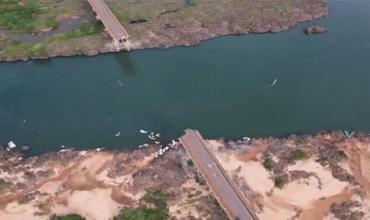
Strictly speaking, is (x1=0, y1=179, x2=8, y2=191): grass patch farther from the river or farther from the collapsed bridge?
the collapsed bridge

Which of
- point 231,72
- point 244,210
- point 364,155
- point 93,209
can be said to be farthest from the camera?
point 231,72

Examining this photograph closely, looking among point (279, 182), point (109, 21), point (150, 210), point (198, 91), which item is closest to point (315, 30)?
point (198, 91)

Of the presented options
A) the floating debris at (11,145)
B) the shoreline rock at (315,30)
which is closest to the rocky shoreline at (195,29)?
the shoreline rock at (315,30)

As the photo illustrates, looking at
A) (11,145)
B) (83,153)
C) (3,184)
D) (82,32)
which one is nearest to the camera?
(3,184)

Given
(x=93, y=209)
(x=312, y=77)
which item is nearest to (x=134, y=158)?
(x=93, y=209)

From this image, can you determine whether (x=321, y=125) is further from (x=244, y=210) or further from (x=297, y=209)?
(x=244, y=210)

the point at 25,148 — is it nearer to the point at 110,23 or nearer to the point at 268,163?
the point at 110,23

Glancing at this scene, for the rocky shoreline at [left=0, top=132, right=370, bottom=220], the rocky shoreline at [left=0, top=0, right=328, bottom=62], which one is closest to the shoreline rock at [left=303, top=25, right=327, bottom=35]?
the rocky shoreline at [left=0, top=0, right=328, bottom=62]
